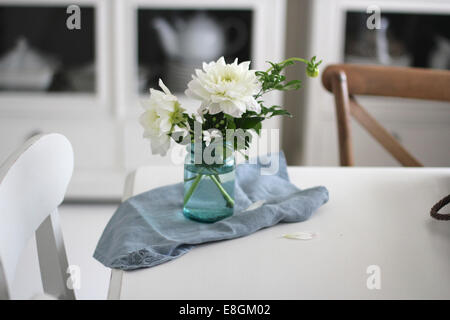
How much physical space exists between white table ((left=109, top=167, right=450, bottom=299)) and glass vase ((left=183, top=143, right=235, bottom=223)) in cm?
7

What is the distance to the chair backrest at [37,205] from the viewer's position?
0.66 metres

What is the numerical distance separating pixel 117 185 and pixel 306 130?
0.82 meters

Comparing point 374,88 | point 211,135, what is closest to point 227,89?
point 211,135

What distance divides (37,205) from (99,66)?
1.76 metres

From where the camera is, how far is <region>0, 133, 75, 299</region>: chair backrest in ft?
2.16

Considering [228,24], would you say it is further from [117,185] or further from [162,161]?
[117,185]

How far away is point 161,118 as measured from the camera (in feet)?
2.72

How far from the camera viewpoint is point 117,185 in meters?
2.54

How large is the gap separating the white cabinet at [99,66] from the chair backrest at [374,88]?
1100 millimetres

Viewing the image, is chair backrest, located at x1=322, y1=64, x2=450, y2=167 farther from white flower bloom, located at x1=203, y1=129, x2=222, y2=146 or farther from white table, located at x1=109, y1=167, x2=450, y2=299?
white flower bloom, located at x1=203, y1=129, x2=222, y2=146

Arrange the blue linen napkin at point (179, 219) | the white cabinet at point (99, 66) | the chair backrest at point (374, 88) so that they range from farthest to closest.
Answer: the white cabinet at point (99, 66), the chair backrest at point (374, 88), the blue linen napkin at point (179, 219)

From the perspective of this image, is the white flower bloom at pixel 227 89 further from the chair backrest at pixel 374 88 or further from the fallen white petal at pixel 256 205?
the chair backrest at pixel 374 88

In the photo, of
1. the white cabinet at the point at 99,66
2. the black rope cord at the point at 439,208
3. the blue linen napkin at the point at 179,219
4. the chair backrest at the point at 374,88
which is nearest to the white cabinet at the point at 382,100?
the white cabinet at the point at 99,66

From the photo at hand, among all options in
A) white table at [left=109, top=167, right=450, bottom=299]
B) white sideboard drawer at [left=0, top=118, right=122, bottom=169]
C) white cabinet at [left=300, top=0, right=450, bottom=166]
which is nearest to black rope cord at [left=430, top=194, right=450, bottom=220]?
white table at [left=109, top=167, right=450, bottom=299]
